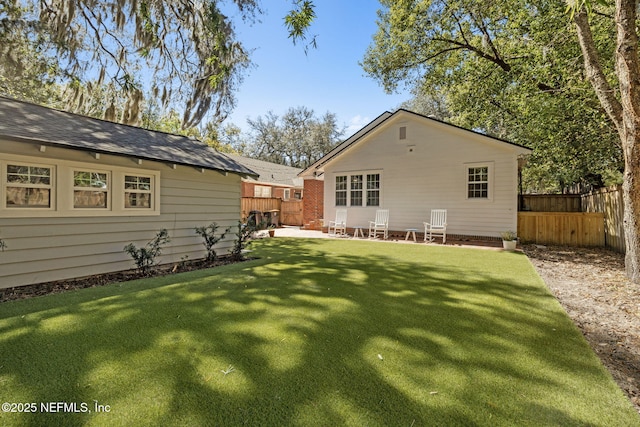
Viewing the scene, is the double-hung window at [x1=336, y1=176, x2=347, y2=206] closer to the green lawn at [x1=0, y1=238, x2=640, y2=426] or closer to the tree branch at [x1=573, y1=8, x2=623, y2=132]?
the tree branch at [x1=573, y1=8, x2=623, y2=132]

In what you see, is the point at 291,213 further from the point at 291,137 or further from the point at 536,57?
the point at 291,137

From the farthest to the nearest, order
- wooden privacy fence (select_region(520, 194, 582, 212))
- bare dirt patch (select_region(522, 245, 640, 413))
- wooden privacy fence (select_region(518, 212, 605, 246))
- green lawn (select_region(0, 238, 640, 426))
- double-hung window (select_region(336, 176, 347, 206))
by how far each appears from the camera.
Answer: wooden privacy fence (select_region(520, 194, 582, 212))
double-hung window (select_region(336, 176, 347, 206))
wooden privacy fence (select_region(518, 212, 605, 246))
bare dirt patch (select_region(522, 245, 640, 413))
green lawn (select_region(0, 238, 640, 426))

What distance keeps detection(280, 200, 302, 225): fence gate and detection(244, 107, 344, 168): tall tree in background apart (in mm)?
17378

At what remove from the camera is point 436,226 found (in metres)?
10.9

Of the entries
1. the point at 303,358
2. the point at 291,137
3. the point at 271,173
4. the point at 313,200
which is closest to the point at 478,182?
the point at 313,200

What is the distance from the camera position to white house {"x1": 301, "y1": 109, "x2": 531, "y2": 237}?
10.4 metres

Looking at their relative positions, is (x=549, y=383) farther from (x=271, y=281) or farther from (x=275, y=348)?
(x=271, y=281)

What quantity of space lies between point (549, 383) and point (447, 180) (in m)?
9.78

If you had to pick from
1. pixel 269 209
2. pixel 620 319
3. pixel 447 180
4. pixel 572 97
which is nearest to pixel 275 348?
Answer: pixel 620 319

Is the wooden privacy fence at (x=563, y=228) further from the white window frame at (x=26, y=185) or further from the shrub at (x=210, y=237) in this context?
the white window frame at (x=26, y=185)

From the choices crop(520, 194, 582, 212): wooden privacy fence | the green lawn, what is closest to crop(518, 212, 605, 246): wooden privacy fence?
crop(520, 194, 582, 212): wooden privacy fence

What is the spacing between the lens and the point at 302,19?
5547mm

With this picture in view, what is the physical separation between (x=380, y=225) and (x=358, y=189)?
212 cm

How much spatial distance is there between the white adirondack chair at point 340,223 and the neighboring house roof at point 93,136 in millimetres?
6228
